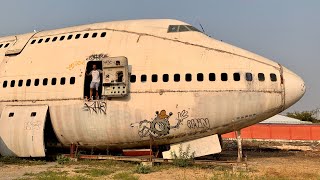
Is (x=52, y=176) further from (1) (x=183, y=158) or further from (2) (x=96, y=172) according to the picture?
(1) (x=183, y=158)

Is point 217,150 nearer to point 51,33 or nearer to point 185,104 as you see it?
point 185,104

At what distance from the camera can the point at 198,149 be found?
709 inches

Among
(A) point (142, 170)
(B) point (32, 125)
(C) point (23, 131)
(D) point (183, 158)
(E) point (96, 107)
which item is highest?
(E) point (96, 107)

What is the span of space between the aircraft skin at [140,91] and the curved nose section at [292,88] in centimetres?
5

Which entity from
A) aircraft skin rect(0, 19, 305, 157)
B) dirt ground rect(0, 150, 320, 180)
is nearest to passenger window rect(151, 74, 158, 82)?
aircraft skin rect(0, 19, 305, 157)

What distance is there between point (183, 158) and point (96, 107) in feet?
17.1

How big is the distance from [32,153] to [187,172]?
8.93 meters

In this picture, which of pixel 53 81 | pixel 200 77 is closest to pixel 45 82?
pixel 53 81

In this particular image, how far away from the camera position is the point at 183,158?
57.6 feet

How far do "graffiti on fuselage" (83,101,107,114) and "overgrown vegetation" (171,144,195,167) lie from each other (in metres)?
4.20

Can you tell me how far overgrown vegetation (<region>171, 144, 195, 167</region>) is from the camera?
17250mm

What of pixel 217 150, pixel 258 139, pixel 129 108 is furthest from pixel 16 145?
pixel 258 139

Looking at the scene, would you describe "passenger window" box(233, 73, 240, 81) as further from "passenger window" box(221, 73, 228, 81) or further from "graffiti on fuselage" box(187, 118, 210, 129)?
"graffiti on fuselage" box(187, 118, 210, 129)

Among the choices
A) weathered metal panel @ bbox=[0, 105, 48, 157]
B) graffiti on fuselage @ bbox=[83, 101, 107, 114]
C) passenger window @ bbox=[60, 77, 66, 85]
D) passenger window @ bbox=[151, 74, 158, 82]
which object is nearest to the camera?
passenger window @ bbox=[151, 74, 158, 82]
